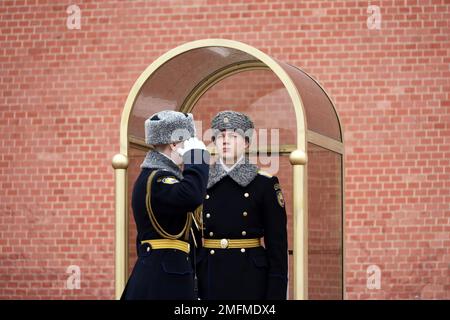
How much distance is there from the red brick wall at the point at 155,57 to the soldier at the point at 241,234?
110 inches

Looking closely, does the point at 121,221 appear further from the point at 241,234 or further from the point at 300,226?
the point at 300,226

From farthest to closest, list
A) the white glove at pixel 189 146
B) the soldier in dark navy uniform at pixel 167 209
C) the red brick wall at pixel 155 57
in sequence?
Result: the red brick wall at pixel 155 57
the white glove at pixel 189 146
the soldier in dark navy uniform at pixel 167 209

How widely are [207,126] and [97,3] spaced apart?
2.87m

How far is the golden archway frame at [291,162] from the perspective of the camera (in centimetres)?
562

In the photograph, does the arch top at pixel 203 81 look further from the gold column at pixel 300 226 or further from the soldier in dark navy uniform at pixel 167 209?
the soldier in dark navy uniform at pixel 167 209

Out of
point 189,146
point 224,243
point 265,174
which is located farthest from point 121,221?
point 189,146

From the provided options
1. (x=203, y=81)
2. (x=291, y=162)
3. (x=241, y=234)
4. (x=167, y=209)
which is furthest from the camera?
(x=203, y=81)

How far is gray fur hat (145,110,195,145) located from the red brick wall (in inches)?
136

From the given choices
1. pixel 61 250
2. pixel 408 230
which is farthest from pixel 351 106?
pixel 61 250

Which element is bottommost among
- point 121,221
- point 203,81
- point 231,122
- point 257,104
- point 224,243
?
point 224,243

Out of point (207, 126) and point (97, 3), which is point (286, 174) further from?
point (97, 3)

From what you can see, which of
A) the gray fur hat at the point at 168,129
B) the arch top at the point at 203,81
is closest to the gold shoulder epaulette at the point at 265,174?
the arch top at the point at 203,81

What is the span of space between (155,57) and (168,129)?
12.4 ft

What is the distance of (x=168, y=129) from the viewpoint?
5.20 m
